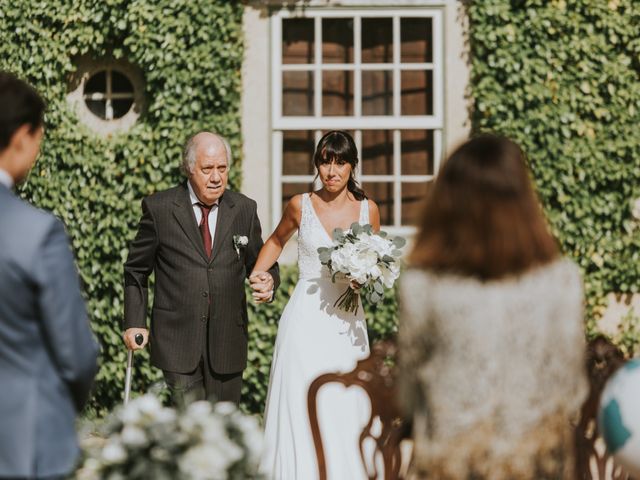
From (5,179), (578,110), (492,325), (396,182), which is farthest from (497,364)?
(396,182)

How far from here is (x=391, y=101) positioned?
26.0 feet

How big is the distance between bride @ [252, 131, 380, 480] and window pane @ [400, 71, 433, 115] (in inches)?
103

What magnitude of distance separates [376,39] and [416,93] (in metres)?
0.55

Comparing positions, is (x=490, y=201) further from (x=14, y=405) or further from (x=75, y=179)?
(x=75, y=179)

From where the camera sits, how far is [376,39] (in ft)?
25.9

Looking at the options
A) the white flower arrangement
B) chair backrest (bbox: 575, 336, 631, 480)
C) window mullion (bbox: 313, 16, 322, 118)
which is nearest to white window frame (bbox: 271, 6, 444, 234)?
window mullion (bbox: 313, 16, 322, 118)

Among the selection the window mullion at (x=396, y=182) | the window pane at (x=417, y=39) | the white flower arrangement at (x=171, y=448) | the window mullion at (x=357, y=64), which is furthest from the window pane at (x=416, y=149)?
the white flower arrangement at (x=171, y=448)

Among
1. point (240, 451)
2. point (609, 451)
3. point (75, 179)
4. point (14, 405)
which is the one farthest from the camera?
point (75, 179)

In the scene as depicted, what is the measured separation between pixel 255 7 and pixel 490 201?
5434 mm

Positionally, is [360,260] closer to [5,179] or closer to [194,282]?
[194,282]

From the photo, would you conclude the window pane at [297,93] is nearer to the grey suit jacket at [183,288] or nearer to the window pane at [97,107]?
the window pane at [97,107]

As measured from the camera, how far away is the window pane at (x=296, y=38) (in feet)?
25.8

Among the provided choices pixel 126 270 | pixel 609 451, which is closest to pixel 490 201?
pixel 609 451

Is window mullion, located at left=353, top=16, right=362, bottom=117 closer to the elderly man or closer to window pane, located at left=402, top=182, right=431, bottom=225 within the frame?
window pane, located at left=402, top=182, right=431, bottom=225
